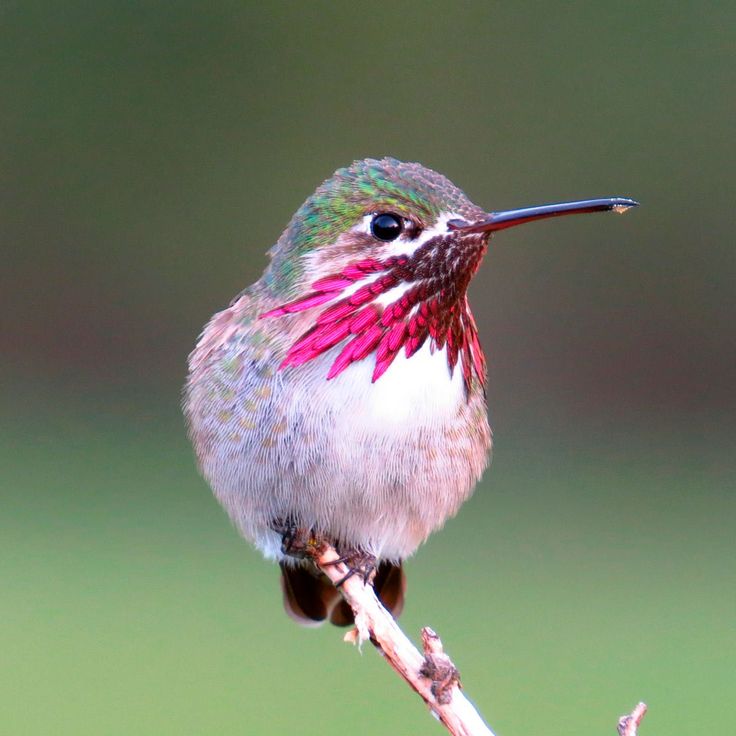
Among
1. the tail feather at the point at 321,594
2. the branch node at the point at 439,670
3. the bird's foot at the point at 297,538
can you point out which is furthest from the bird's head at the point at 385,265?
the tail feather at the point at 321,594

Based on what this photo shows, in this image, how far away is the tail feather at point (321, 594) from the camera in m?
3.56

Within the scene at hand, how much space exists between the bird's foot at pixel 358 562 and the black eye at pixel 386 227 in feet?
2.50

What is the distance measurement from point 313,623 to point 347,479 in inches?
35.2

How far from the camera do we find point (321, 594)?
357cm

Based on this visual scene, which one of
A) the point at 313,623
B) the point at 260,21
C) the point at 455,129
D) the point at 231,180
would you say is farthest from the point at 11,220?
the point at 313,623

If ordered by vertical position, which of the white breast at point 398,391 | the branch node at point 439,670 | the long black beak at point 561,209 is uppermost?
the white breast at point 398,391

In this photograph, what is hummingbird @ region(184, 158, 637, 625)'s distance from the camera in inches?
108

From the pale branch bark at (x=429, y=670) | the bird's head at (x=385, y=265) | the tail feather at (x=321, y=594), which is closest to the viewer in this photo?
the pale branch bark at (x=429, y=670)

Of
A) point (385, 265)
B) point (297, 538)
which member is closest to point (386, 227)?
point (385, 265)

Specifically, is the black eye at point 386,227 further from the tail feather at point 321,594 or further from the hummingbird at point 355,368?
the tail feather at point 321,594

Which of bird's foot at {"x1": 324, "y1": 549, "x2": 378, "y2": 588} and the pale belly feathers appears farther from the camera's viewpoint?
bird's foot at {"x1": 324, "y1": 549, "x2": 378, "y2": 588}

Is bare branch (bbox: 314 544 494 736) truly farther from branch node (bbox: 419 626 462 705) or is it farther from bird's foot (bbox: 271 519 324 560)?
bird's foot (bbox: 271 519 324 560)

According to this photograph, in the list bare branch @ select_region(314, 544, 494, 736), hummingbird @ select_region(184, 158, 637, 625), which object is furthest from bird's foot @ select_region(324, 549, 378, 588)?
bare branch @ select_region(314, 544, 494, 736)

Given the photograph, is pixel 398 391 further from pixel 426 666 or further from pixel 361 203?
pixel 426 666
